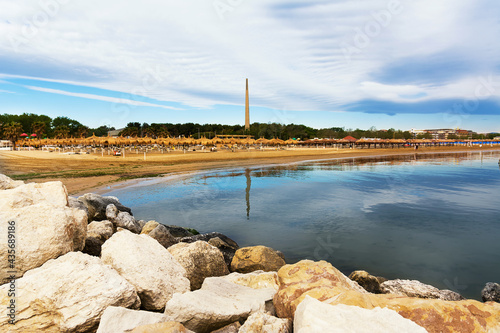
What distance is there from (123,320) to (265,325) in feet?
5.84

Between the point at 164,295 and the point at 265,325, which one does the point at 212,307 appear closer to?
the point at 265,325

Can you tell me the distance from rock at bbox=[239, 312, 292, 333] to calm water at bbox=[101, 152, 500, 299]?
5217 millimetres

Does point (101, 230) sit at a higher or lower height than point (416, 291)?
higher

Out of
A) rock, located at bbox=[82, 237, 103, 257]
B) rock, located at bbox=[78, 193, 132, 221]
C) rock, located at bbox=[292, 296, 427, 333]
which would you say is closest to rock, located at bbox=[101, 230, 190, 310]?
rock, located at bbox=[82, 237, 103, 257]

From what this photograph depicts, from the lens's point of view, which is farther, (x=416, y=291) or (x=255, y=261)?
(x=255, y=261)

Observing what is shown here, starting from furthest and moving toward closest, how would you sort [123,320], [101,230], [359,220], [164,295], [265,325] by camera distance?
[359,220] → [101,230] → [164,295] → [265,325] → [123,320]

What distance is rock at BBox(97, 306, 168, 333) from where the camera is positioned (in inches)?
138

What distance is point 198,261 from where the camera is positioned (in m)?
6.30

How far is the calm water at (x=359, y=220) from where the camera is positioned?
29.7ft

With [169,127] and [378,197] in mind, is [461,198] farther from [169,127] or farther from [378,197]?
[169,127]

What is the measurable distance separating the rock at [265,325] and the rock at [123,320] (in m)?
1.12

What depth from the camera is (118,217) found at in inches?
409

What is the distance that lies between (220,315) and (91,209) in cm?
866

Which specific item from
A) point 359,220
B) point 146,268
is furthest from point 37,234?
point 359,220
